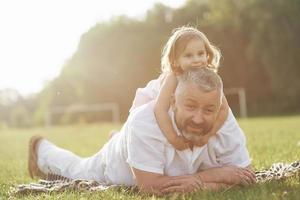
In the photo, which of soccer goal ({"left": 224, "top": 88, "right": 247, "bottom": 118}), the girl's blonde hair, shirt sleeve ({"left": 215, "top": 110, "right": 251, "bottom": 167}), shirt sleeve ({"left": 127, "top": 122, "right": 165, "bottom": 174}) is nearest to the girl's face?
the girl's blonde hair

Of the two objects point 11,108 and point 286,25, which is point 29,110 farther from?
point 286,25

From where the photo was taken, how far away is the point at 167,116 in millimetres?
4316

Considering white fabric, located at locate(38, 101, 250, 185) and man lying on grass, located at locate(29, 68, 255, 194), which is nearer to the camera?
man lying on grass, located at locate(29, 68, 255, 194)

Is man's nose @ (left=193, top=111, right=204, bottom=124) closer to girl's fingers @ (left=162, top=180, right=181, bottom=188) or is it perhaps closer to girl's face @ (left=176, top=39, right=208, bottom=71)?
girl's fingers @ (left=162, top=180, right=181, bottom=188)

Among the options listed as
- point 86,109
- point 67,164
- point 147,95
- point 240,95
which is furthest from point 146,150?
point 86,109

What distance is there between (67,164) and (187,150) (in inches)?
76.1

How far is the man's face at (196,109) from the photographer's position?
13.2 ft

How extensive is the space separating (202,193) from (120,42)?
31.8 metres

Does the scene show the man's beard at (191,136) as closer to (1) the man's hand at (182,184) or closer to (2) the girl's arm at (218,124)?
(2) the girl's arm at (218,124)

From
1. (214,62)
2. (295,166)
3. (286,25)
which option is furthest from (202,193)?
(286,25)

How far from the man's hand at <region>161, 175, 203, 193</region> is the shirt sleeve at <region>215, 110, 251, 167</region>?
35 cm

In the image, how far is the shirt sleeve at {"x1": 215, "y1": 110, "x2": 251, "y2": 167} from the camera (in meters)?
4.53

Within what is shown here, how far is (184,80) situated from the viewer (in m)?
4.18

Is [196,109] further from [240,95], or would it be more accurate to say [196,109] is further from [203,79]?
[240,95]
